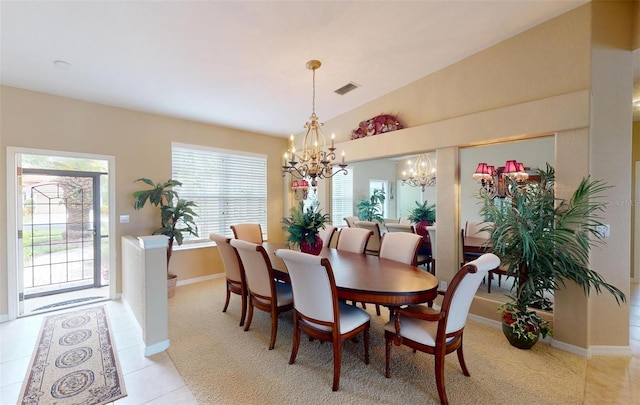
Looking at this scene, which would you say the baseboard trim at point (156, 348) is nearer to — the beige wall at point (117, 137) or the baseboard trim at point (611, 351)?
the beige wall at point (117, 137)

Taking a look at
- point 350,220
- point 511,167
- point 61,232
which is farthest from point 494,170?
point 61,232

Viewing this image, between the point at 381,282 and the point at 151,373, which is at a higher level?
the point at 381,282

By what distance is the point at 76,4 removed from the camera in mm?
1978

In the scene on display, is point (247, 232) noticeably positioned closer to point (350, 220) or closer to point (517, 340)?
point (350, 220)

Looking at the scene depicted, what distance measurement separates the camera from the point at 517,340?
99.0 inches

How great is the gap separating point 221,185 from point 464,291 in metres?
4.35

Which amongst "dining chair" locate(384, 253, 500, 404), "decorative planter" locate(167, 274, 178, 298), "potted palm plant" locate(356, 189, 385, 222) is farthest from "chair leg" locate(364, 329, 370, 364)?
"decorative planter" locate(167, 274, 178, 298)

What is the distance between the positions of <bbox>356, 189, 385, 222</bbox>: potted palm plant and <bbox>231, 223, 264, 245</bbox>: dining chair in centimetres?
190

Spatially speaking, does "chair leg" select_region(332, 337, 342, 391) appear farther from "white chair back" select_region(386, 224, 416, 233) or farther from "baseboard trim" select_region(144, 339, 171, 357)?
"white chair back" select_region(386, 224, 416, 233)

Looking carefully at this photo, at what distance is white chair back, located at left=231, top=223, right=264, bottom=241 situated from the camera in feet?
13.3

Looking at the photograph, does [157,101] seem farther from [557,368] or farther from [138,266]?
[557,368]

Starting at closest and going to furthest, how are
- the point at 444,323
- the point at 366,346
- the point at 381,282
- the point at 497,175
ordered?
the point at 444,323 < the point at 381,282 < the point at 366,346 < the point at 497,175

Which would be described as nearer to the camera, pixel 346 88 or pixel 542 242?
pixel 542 242

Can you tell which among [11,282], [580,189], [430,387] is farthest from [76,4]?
[580,189]
